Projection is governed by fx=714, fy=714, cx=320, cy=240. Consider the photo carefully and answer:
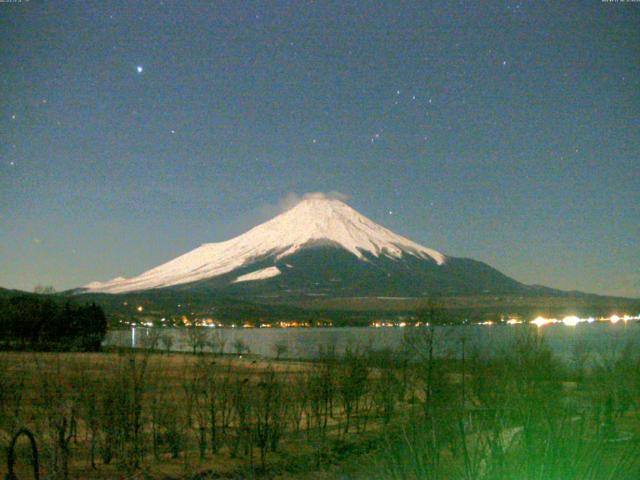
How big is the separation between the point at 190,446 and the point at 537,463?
1371cm

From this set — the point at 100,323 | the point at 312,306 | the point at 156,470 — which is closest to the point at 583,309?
the point at 312,306

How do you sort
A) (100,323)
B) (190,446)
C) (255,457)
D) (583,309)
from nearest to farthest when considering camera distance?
1. (255,457)
2. (190,446)
3. (100,323)
4. (583,309)

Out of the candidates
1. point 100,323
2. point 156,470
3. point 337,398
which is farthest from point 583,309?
point 156,470

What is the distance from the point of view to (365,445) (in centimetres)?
1703

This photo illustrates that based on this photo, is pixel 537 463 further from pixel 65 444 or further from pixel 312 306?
A: pixel 312 306

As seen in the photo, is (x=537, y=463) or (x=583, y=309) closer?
(x=537, y=463)

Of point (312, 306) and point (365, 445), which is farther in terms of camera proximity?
point (312, 306)

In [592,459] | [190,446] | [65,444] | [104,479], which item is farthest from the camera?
[190,446]

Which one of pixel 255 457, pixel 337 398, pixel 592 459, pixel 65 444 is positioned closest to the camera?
pixel 592 459

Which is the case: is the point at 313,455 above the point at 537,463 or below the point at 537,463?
below

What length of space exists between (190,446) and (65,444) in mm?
5097

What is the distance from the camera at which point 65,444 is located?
1139 cm

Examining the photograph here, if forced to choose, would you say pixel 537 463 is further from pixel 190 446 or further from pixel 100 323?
pixel 100 323

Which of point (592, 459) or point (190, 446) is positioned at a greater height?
point (592, 459)
